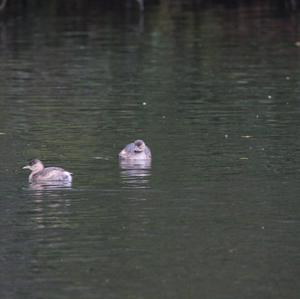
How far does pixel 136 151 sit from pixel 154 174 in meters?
0.76

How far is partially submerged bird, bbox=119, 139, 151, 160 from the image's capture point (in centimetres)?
1814

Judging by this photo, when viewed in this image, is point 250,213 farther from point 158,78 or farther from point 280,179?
point 158,78

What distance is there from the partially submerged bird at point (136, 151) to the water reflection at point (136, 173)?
0.21 feet

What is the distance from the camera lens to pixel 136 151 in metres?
18.1

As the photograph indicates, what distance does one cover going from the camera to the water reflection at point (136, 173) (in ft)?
55.5

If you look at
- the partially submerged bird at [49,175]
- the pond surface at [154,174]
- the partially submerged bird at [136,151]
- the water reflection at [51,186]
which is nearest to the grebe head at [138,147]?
the partially submerged bird at [136,151]

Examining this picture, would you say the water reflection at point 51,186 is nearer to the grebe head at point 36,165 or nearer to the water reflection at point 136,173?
the grebe head at point 36,165

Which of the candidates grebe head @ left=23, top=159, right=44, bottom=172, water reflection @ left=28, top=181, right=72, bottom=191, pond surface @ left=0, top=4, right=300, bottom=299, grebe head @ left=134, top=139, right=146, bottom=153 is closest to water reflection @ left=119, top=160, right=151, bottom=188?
pond surface @ left=0, top=4, right=300, bottom=299

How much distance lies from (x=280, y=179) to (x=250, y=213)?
192 cm

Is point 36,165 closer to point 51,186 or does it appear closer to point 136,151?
point 51,186

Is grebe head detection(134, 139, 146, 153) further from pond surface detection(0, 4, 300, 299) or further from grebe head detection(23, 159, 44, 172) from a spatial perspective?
grebe head detection(23, 159, 44, 172)

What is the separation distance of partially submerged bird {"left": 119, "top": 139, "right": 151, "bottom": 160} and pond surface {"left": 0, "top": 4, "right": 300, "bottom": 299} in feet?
0.59

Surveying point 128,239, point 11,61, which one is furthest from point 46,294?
point 11,61

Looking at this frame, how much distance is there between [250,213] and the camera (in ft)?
49.5
